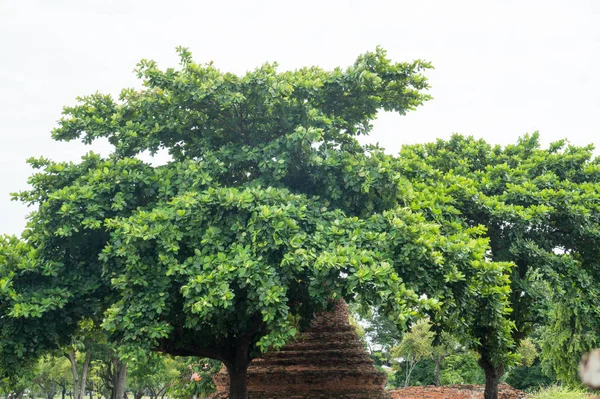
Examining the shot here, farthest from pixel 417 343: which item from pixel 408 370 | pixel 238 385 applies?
pixel 238 385

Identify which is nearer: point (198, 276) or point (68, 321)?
point (198, 276)

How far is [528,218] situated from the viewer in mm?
Result: 14914

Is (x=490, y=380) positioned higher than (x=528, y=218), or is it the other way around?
(x=528, y=218)

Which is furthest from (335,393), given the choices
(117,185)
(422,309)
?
(117,185)

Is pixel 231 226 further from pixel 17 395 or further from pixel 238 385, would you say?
pixel 17 395

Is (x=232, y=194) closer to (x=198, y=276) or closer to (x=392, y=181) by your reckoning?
(x=198, y=276)

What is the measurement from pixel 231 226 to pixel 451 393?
14310 millimetres

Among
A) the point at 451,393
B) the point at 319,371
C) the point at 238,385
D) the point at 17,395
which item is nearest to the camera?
the point at 238,385

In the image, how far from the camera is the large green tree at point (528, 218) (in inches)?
595

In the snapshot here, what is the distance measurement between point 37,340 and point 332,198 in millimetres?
6885

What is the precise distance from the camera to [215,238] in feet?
34.4

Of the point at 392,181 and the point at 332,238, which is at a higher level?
the point at 392,181

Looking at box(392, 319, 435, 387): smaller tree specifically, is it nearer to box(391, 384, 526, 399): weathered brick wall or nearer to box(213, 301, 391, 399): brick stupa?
box(391, 384, 526, 399): weathered brick wall

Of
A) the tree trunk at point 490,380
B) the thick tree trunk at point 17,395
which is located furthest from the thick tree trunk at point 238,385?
the thick tree trunk at point 17,395
